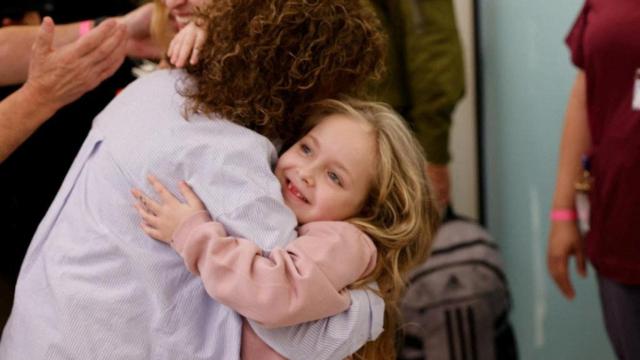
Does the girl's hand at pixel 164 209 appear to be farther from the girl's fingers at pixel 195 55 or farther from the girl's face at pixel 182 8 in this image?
the girl's face at pixel 182 8

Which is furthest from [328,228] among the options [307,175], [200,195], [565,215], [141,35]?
[565,215]

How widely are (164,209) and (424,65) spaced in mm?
1335

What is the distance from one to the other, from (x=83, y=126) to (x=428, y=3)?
106cm

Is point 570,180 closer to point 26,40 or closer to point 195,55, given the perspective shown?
point 195,55

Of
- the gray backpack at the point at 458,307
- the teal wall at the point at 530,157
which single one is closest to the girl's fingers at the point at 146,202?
the gray backpack at the point at 458,307

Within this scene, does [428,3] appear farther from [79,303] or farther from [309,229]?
[79,303]

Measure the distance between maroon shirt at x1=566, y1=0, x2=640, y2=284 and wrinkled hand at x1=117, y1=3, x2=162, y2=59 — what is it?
0.91 m

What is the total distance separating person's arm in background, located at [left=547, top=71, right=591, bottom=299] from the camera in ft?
6.83

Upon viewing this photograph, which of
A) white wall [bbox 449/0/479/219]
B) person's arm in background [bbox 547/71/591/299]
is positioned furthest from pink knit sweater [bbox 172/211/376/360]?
white wall [bbox 449/0/479/219]

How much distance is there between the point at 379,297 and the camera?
1.41m

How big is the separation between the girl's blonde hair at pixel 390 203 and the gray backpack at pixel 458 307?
1105 millimetres

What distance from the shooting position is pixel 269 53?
1.34 meters

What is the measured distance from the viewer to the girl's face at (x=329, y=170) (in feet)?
4.60

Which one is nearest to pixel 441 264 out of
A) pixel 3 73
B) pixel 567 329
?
pixel 567 329
